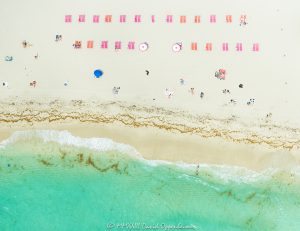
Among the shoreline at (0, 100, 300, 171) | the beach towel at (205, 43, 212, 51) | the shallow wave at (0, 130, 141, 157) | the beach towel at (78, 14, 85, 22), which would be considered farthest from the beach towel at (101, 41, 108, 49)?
the beach towel at (205, 43, 212, 51)

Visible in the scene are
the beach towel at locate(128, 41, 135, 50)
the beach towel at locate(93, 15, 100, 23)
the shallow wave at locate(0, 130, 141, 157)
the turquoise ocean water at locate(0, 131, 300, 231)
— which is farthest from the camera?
the beach towel at locate(93, 15, 100, 23)

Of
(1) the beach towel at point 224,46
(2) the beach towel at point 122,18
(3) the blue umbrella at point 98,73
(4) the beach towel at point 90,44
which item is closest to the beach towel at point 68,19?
(4) the beach towel at point 90,44

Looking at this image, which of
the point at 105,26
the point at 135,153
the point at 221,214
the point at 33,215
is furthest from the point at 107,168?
the point at 105,26

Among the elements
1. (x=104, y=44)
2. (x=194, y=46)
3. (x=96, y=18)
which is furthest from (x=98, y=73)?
(x=194, y=46)

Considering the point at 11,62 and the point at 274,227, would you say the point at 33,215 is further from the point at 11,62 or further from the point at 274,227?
the point at 274,227

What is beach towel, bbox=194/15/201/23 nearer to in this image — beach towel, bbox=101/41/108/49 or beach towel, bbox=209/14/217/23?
beach towel, bbox=209/14/217/23

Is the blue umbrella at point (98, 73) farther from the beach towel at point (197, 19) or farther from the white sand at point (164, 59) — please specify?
the beach towel at point (197, 19)
